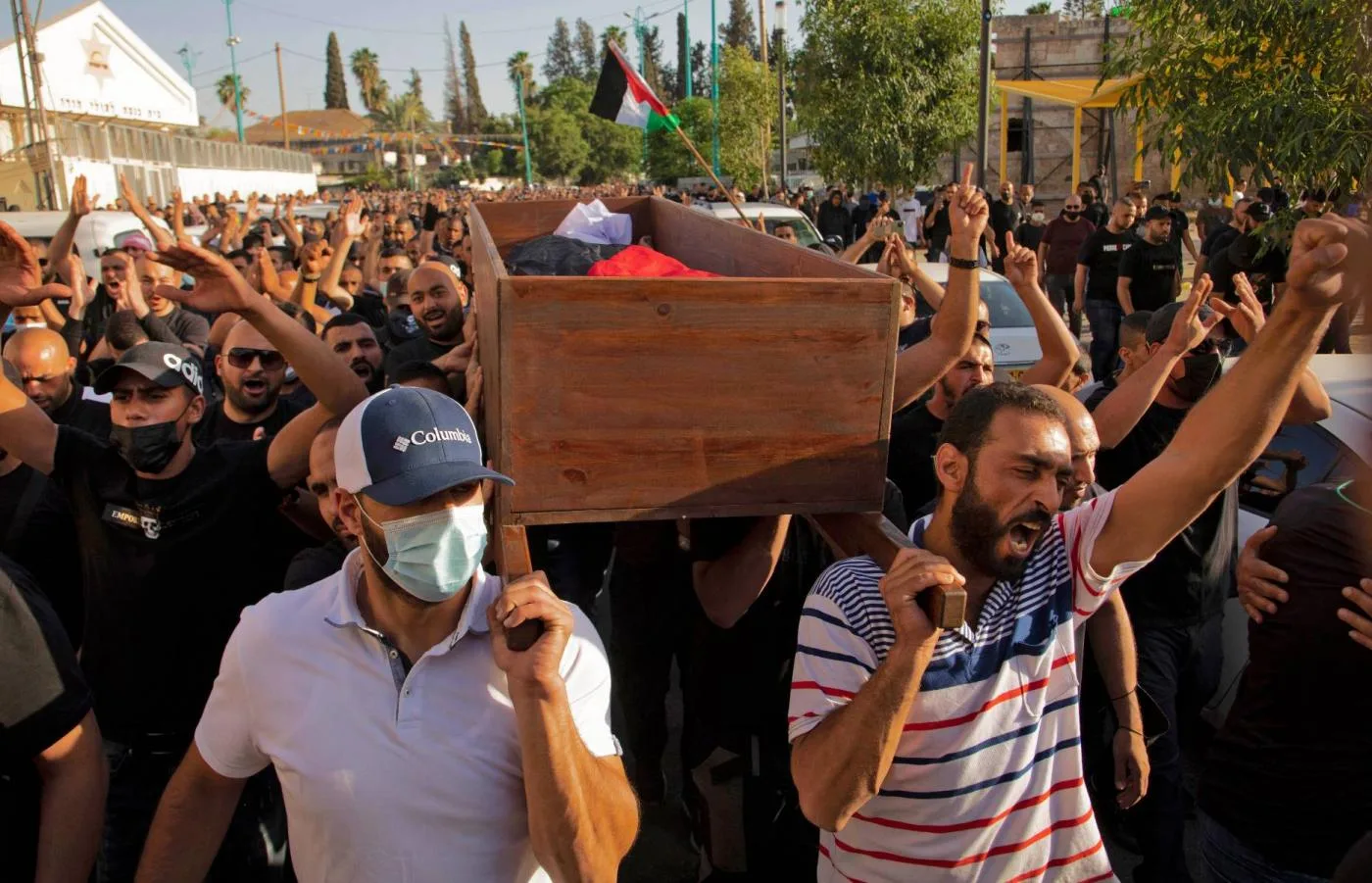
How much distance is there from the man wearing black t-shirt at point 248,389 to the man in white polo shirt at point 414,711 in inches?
94.5

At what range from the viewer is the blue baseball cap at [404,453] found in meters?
2.13

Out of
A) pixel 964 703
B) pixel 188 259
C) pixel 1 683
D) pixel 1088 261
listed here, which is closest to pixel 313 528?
pixel 188 259

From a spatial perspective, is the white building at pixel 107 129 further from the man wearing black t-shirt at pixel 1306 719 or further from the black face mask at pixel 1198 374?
the man wearing black t-shirt at pixel 1306 719

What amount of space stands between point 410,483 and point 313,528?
134cm

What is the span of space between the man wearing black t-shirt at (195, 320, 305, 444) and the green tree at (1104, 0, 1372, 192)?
506 centimetres

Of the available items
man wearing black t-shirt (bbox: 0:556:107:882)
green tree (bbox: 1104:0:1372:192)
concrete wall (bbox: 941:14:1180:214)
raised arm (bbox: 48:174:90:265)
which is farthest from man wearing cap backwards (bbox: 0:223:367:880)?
concrete wall (bbox: 941:14:1180:214)

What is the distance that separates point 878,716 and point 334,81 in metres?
159

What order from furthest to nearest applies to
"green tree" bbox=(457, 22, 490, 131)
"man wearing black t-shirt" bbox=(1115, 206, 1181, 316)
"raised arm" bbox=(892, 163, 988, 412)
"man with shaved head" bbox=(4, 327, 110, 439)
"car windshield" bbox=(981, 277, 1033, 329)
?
"green tree" bbox=(457, 22, 490, 131), "man wearing black t-shirt" bbox=(1115, 206, 1181, 316), "car windshield" bbox=(981, 277, 1033, 329), "man with shaved head" bbox=(4, 327, 110, 439), "raised arm" bbox=(892, 163, 988, 412)

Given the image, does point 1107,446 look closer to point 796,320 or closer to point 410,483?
point 796,320

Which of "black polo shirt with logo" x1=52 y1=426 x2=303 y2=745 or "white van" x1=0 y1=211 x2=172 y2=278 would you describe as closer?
"black polo shirt with logo" x1=52 y1=426 x2=303 y2=745

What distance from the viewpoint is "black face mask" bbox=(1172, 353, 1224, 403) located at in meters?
4.04

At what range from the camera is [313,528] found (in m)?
3.33

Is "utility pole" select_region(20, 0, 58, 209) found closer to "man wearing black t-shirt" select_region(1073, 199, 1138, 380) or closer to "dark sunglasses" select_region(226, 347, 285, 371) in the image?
"man wearing black t-shirt" select_region(1073, 199, 1138, 380)

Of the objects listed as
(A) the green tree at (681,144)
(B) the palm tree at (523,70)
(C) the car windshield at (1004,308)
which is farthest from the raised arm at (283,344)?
(B) the palm tree at (523,70)
